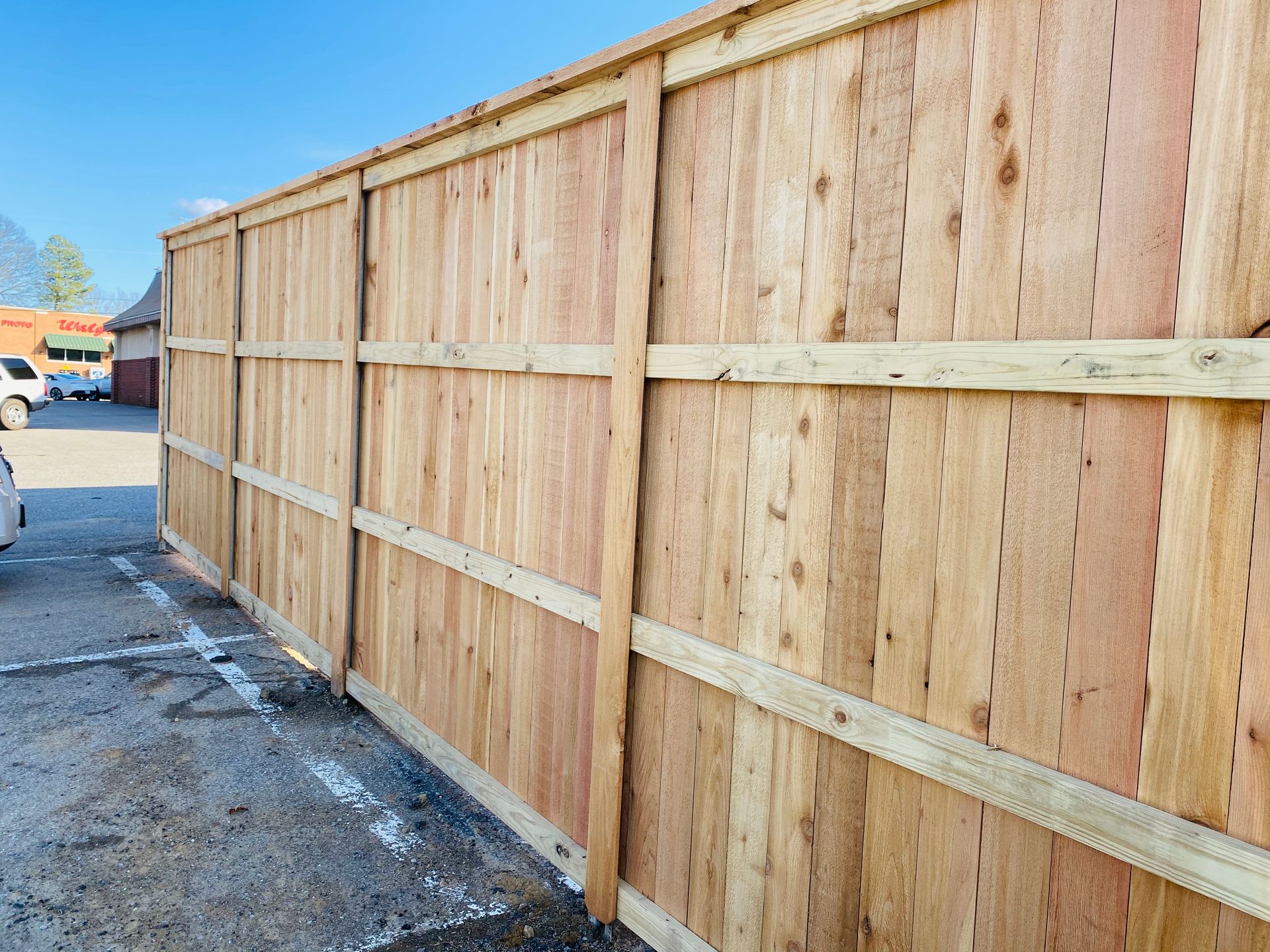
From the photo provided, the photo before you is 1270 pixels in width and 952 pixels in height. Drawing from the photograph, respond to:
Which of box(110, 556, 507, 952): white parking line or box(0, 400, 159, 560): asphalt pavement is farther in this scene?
box(0, 400, 159, 560): asphalt pavement

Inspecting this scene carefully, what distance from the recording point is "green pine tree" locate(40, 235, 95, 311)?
234 feet

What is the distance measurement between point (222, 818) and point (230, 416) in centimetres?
400

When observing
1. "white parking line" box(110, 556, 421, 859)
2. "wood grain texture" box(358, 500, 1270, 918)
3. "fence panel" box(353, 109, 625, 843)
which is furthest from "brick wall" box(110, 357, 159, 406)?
"wood grain texture" box(358, 500, 1270, 918)

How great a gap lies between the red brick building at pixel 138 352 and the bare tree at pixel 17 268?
167ft

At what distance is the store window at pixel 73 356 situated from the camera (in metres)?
53.7

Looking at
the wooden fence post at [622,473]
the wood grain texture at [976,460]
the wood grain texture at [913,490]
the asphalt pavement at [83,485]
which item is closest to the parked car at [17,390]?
the asphalt pavement at [83,485]

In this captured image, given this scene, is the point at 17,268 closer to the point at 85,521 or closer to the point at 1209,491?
the point at 85,521

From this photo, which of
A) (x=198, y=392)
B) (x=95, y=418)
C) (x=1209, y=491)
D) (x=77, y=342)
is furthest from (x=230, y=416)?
(x=77, y=342)

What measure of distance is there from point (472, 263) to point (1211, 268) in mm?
2937

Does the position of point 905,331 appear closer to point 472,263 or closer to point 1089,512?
point 1089,512

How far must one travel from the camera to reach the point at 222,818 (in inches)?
142

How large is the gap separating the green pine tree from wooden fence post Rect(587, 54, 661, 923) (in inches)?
3314

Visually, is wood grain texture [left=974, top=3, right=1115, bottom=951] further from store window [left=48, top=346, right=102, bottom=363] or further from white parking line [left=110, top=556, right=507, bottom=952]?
store window [left=48, top=346, right=102, bottom=363]

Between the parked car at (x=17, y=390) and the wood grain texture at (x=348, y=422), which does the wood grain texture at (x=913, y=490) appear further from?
the parked car at (x=17, y=390)
